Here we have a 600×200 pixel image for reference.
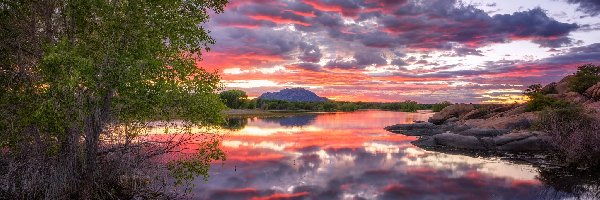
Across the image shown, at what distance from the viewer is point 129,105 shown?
1773 centimetres

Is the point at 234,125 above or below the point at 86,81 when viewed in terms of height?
below

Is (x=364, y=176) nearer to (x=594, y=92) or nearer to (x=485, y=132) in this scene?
(x=485, y=132)

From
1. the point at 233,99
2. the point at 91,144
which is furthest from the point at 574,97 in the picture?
the point at 233,99

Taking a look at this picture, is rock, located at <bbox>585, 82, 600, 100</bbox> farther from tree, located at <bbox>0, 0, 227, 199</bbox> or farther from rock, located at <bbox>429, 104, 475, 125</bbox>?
tree, located at <bbox>0, 0, 227, 199</bbox>

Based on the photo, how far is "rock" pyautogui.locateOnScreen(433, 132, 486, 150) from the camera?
1729 inches

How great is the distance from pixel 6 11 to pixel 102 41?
3.86 metres

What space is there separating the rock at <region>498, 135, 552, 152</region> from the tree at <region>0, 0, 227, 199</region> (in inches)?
1317

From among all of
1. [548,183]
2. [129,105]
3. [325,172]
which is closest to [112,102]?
[129,105]

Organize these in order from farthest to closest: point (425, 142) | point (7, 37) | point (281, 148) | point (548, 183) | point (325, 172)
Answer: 1. point (425, 142)
2. point (281, 148)
3. point (325, 172)
4. point (548, 183)
5. point (7, 37)

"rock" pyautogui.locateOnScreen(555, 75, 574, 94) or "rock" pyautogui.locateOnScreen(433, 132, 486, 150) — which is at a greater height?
"rock" pyautogui.locateOnScreen(555, 75, 574, 94)

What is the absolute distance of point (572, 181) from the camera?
25.5 metres

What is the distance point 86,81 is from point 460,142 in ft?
128

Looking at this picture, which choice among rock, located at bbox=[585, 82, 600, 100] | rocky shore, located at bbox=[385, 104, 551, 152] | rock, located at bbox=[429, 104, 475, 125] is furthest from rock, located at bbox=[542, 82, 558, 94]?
rocky shore, located at bbox=[385, 104, 551, 152]

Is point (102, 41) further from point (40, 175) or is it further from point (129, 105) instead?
point (40, 175)
